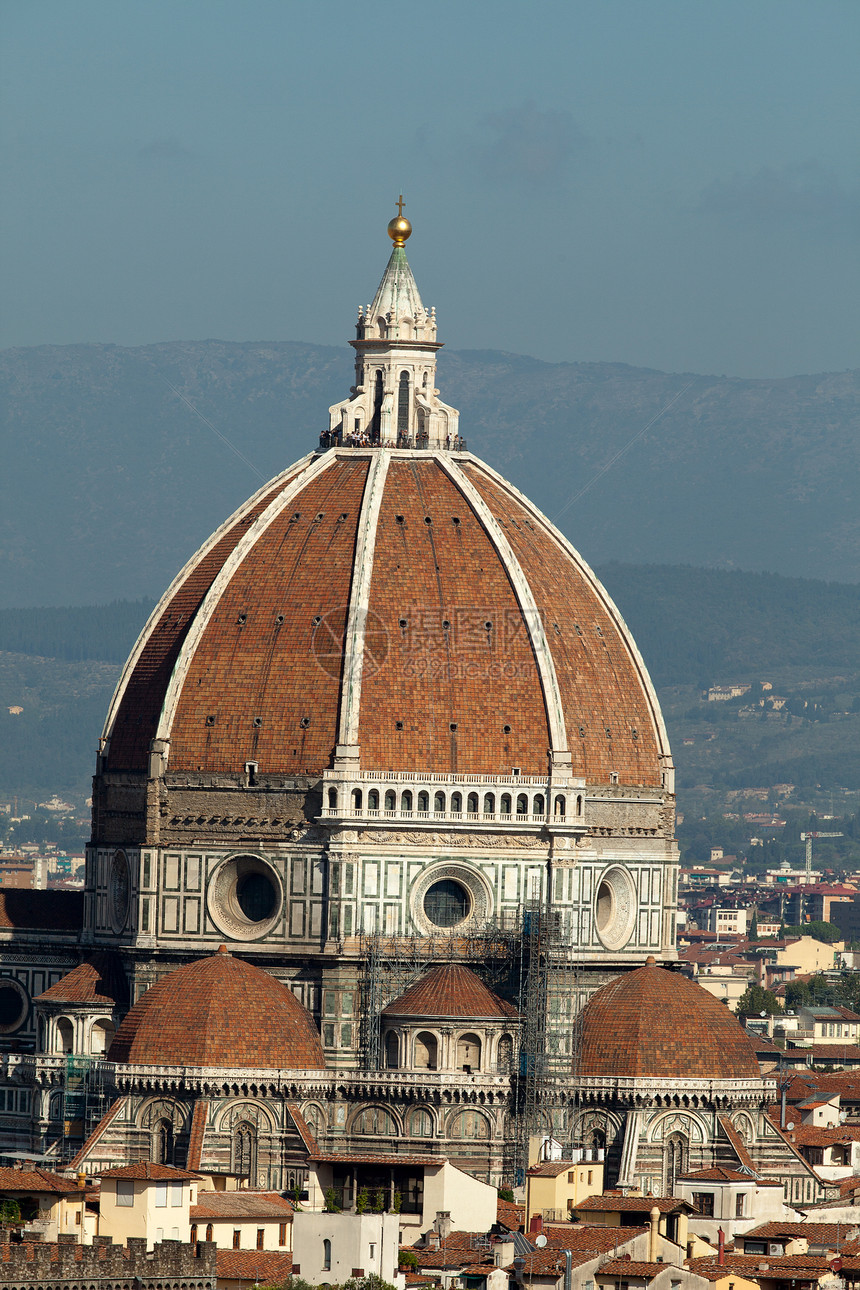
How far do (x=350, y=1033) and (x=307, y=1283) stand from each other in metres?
23.5

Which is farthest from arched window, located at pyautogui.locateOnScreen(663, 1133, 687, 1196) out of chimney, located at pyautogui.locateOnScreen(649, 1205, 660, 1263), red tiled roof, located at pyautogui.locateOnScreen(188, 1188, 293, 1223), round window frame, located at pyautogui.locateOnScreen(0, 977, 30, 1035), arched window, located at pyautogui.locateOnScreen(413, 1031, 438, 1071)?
round window frame, located at pyautogui.locateOnScreen(0, 977, 30, 1035)

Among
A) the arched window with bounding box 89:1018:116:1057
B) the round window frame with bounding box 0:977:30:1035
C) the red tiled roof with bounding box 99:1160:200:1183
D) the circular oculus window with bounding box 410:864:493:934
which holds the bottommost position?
the red tiled roof with bounding box 99:1160:200:1183

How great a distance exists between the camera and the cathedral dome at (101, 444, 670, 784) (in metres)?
87.9

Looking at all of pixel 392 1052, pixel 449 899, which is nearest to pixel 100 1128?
pixel 392 1052

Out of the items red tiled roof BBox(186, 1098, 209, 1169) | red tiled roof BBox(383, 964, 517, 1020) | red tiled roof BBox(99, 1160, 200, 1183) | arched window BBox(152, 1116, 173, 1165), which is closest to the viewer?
red tiled roof BBox(99, 1160, 200, 1183)

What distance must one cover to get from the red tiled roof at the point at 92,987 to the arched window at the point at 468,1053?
29.8 ft

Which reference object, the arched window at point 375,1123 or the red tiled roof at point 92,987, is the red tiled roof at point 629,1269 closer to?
the arched window at point 375,1123

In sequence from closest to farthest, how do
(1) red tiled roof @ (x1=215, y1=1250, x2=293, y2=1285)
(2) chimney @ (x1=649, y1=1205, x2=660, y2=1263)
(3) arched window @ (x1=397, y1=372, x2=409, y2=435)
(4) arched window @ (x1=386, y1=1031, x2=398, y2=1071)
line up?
(1) red tiled roof @ (x1=215, y1=1250, x2=293, y2=1285) → (2) chimney @ (x1=649, y1=1205, x2=660, y2=1263) → (4) arched window @ (x1=386, y1=1031, x2=398, y2=1071) → (3) arched window @ (x1=397, y1=372, x2=409, y2=435)

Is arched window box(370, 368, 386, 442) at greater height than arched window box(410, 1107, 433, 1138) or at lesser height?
greater

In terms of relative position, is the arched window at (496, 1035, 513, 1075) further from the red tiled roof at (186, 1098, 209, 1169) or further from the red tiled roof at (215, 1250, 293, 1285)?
the red tiled roof at (215, 1250, 293, 1285)

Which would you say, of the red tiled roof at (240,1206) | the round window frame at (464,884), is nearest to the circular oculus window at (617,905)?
the round window frame at (464,884)

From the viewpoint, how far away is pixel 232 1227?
6725 centimetres

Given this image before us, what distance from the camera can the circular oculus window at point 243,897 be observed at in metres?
88.2

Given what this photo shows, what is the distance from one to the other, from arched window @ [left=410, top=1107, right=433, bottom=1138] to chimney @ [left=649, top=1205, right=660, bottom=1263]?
14.7m
